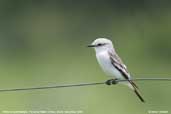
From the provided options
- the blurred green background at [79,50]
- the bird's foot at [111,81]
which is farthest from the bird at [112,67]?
the blurred green background at [79,50]

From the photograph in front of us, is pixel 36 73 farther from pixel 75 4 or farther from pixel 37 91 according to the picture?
pixel 75 4

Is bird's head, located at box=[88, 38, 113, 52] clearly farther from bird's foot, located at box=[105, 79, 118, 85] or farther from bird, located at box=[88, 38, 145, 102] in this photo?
bird's foot, located at box=[105, 79, 118, 85]

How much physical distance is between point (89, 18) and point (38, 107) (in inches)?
221

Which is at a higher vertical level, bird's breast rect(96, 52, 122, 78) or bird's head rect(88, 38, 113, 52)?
bird's head rect(88, 38, 113, 52)

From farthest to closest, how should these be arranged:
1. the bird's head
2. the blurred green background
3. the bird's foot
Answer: the blurred green background → the bird's head → the bird's foot

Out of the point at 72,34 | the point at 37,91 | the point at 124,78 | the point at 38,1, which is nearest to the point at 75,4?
the point at 38,1

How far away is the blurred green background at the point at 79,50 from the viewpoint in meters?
14.9

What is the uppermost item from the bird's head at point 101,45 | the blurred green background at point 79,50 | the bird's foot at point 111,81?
the blurred green background at point 79,50

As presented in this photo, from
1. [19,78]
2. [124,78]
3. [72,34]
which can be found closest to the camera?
[124,78]

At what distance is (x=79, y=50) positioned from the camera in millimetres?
17688

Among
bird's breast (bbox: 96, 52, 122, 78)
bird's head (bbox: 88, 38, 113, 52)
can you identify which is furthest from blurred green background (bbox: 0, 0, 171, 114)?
bird's breast (bbox: 96, 52, 122, 78)

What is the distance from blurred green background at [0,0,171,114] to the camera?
48.8 feet

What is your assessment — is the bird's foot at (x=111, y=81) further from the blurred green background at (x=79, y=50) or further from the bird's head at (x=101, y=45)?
the blurred green background at (x=79, y=50)

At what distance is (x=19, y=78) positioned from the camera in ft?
53.8
